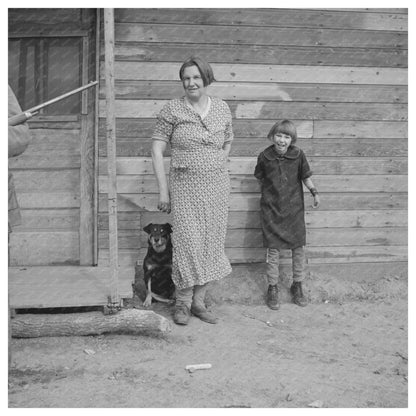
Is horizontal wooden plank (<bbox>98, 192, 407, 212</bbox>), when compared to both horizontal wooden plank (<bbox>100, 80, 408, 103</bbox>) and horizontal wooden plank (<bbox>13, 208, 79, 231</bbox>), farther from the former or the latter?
horizontal wooden plank (<bbox>100, 80, 408, 103</bbox>)

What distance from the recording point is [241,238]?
5.44 meters

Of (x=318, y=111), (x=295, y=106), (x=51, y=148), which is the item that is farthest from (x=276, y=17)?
(x=51, y=148)

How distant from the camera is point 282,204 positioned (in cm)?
503

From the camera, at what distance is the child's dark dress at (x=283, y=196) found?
4988mm

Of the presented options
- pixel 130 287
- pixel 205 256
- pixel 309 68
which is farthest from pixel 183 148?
pixel 309 68

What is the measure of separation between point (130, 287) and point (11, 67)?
2.51 metres

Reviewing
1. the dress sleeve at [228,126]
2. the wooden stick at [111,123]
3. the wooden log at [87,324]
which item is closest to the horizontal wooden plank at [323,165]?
the dress sleeve at [228,126]

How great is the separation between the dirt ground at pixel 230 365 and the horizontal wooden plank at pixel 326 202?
38.5 inches

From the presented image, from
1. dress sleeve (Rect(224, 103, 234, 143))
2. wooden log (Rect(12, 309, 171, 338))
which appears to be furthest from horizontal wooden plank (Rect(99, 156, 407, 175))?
wooden log (Rect(12, 309, 171, 338))

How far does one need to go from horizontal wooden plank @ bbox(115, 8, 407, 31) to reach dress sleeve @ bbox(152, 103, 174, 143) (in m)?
1.22

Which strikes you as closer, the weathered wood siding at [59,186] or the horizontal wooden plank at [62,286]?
the horizontal wooden plank at [62,286]

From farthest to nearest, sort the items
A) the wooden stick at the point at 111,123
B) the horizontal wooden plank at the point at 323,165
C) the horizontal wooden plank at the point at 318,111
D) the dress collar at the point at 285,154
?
the horizontal wooden plank at the point at 318,111
the horizontal wooden plank at the point at 323,165
the dress collar at the point at 285,154
the wooden stick at the point at 111,123

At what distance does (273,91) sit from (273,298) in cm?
206

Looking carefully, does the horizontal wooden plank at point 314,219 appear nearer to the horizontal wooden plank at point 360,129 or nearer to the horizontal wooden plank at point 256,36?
the horizontal wooden plank at point 360,129
